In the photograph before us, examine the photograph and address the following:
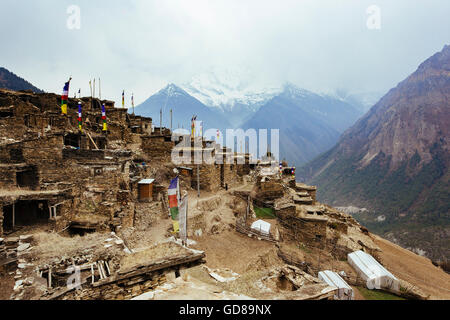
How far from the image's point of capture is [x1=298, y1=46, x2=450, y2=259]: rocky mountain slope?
157 feet

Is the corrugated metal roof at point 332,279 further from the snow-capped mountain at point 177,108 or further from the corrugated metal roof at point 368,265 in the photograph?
the snow-capped mountain at point 177,108

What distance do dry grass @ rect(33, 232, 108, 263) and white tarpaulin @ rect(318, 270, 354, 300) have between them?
11.7m

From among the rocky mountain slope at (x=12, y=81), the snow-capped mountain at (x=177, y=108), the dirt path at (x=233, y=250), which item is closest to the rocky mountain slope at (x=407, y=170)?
the dirt path at (x=233, y=250)

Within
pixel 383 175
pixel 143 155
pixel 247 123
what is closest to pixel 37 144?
pixel 143 155

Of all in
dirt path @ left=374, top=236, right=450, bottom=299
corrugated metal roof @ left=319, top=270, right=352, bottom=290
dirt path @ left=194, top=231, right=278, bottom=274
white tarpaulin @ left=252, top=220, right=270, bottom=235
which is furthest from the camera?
dirt path @ left=374, top=236, right=450, bottom=299

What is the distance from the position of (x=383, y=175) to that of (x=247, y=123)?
105768 millimetres

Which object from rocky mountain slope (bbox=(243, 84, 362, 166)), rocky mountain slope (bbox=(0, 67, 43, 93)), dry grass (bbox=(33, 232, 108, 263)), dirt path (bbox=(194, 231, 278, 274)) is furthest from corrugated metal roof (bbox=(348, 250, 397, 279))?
rocky mountain slope (bbox=(243, 84, 362, 166))

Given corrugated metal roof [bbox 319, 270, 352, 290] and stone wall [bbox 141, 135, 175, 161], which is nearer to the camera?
corrugated metal roof [bbox 319, 270, 352, 290]

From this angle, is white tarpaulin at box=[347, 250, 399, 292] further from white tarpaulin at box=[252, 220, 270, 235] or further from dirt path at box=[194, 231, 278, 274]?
white tarpaulin at box=[252, 220, 270, 235]

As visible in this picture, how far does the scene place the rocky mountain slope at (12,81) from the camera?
45.7 meters

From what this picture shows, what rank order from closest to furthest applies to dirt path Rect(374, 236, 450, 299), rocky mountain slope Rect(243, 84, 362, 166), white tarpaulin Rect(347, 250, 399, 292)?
white tarpaulin Rect(347, 250, 399, 292) → dirt path Rect(374, 236, 450, 299) → rocky mountain slope Rect(243, 84, 362, 166)

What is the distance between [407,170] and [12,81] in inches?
4269

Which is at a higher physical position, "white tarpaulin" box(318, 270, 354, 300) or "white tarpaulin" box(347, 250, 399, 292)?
"white tarpaulin" box(318, 270, 354, 300)
